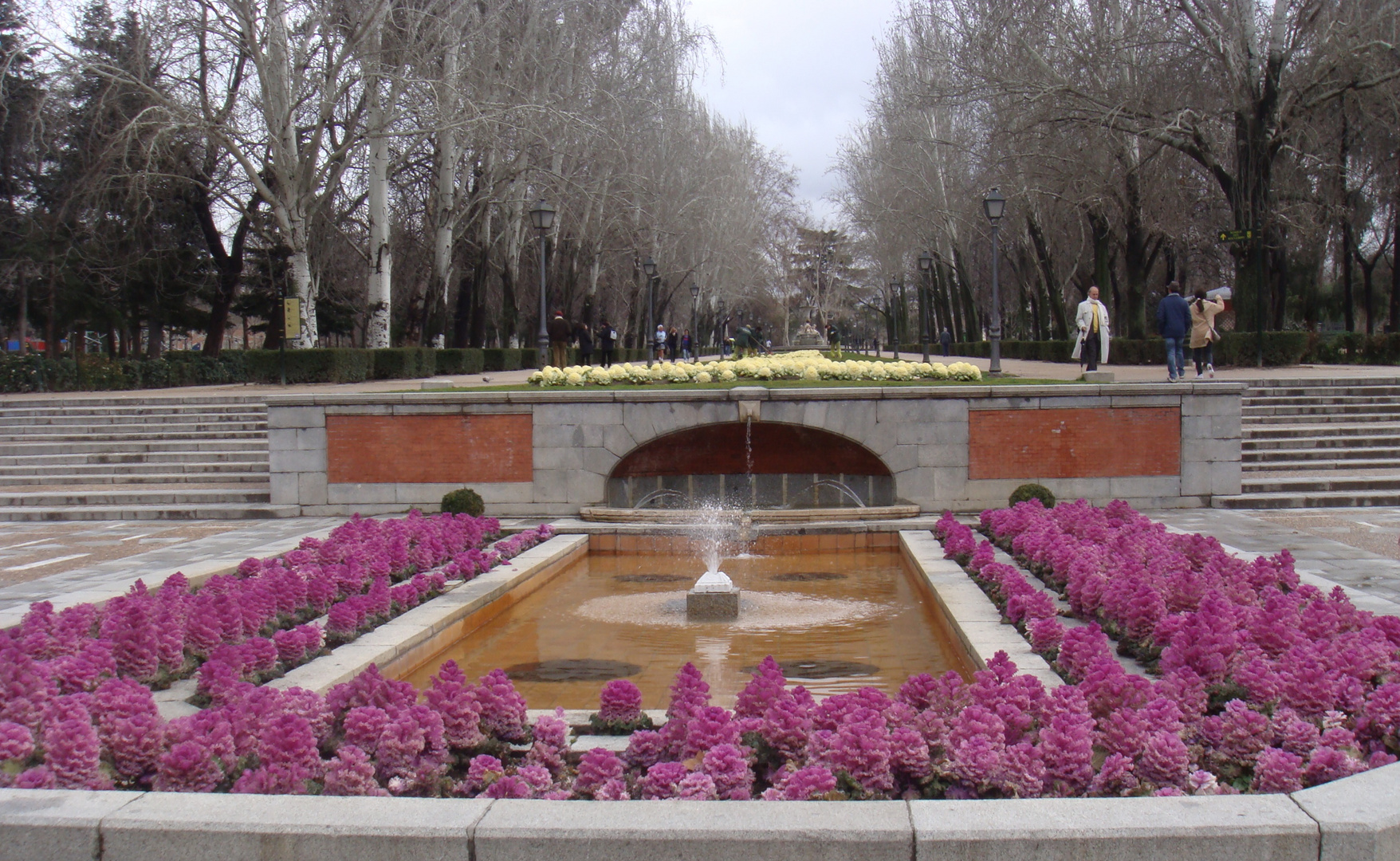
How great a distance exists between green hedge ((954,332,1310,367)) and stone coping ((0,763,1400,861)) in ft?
73.6

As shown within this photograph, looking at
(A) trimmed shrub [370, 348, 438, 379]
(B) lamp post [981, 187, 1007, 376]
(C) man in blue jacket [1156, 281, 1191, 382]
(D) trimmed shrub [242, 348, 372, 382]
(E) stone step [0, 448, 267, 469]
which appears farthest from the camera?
(A) trimmed shrub [370, 348, 438, 379]

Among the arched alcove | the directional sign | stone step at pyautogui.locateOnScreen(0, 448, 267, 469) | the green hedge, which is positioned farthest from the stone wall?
the green hedge

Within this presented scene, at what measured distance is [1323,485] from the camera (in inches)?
554

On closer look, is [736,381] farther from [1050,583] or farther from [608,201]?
[608,201]

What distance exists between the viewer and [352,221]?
39812mm

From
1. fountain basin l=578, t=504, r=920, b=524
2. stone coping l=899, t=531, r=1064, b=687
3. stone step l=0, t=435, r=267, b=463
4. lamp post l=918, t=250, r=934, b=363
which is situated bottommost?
stone coping l=899, t=531, r=1064, b=687

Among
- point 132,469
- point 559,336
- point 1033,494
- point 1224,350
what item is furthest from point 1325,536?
point 559,336

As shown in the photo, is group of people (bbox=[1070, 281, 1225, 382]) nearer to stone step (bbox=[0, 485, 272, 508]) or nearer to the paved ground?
the paved ground

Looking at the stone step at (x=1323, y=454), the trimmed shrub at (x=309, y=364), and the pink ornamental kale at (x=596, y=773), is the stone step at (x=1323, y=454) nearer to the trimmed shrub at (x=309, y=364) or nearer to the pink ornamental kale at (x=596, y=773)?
the pink ornamental kale at (x=596, y=773)

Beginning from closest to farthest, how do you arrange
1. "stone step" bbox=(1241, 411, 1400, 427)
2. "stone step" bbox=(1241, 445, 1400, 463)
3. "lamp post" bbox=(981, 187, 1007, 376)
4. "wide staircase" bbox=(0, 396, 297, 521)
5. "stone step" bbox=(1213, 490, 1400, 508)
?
"stone step" bbox=(1213, 490, 1400, 508) < "wide staircase" bbox=(0, 396, 297, 521) < "stone step" bbox=(1241, 445, 1400, 463) < "stone step" bbox=(1241, 411, 1400, 427) < "lamp post" bbox=(981, 187, 1007, 376)

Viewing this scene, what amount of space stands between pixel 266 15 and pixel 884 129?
105 ft

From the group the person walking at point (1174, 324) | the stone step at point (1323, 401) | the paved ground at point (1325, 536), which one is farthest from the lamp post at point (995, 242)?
the paved ground at point (1325, 536)

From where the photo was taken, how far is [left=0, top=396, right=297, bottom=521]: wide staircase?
14.6 meters

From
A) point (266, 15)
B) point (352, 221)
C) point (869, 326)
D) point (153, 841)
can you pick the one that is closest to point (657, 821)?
point (153, 841)
